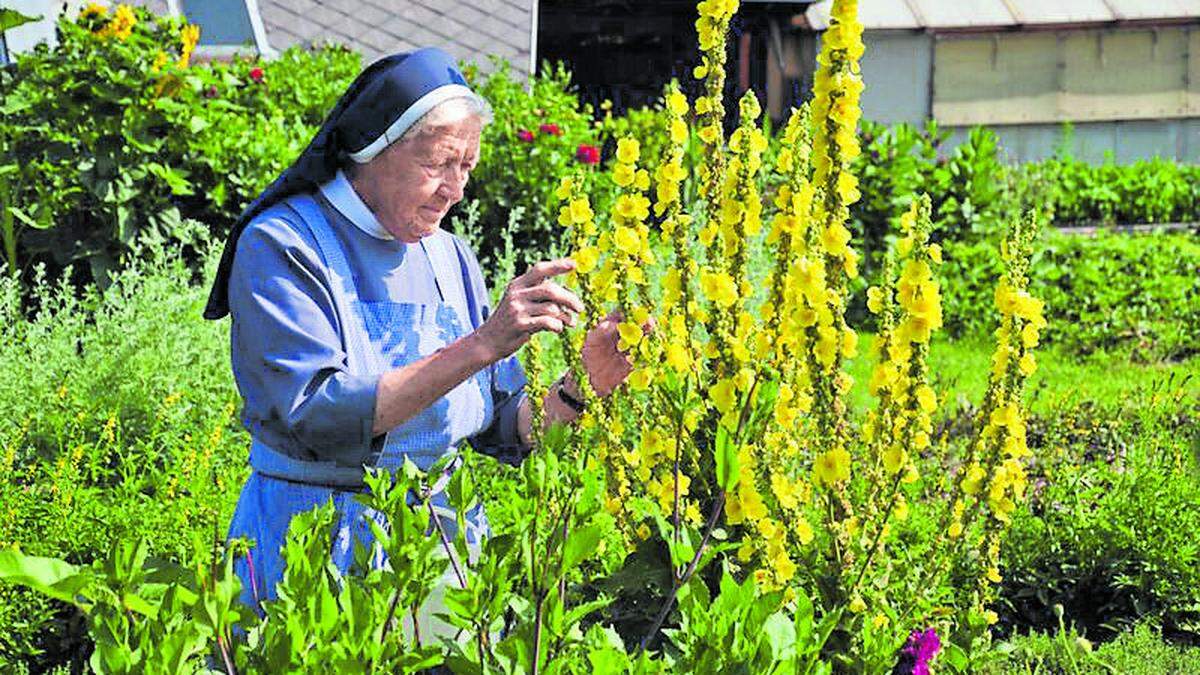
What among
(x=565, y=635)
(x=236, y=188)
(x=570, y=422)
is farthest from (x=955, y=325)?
(x=565, y=635)

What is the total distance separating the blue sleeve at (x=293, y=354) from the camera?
2246mm

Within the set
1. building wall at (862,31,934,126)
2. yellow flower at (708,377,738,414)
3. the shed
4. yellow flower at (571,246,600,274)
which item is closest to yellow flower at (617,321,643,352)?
yellow flower at (571,246,600,274)

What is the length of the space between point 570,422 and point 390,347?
0.33 meters

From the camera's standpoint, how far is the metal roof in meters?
12.6

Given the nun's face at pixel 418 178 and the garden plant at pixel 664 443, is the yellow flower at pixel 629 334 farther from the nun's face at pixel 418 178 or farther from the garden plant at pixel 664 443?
the nun's face at pixel 418 178

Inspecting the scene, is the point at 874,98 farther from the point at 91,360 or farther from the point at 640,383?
the point at 640,383

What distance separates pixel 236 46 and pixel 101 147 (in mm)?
3435

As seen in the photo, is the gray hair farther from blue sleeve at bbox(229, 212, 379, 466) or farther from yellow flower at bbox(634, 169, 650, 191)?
yellow flower at bbox(634, 169, 650, 191)

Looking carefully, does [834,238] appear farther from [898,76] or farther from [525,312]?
[898,76]

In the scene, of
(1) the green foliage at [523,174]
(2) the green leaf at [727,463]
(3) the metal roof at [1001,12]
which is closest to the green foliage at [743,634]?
(2) the green leaf at [727,463]

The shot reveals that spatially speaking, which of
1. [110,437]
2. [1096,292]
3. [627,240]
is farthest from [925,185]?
[627,240]

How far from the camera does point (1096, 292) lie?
7.95 m

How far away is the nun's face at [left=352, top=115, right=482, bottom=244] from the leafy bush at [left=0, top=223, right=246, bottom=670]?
1076mm

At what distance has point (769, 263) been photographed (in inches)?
248
